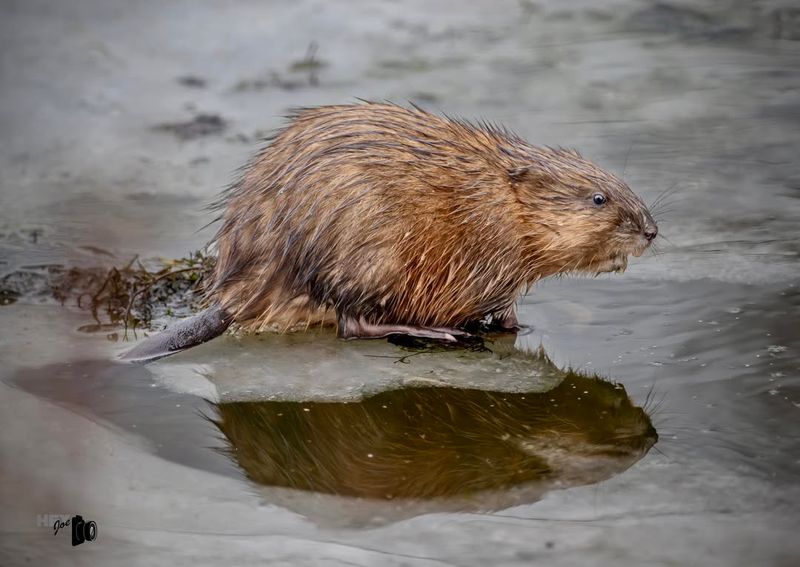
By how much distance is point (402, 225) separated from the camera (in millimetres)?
5090

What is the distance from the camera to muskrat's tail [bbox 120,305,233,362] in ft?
16.3

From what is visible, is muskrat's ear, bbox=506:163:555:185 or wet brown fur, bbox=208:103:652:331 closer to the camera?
wet brown fur, bbox=208:103:652:331

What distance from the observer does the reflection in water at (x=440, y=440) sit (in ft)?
13.0

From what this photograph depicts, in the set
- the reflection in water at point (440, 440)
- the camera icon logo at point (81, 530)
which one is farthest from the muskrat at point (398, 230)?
the camera icon logo at point (81, 530)

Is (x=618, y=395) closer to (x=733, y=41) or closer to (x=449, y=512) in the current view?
(x=449, y=512)

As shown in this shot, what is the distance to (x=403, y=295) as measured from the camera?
17.2ft

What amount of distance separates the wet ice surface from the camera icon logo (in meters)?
0.06

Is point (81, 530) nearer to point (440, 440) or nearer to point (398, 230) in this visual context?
point (440, 440)

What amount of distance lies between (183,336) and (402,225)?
979 millimetres

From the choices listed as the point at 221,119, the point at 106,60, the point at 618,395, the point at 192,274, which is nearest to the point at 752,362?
the point at 618,395

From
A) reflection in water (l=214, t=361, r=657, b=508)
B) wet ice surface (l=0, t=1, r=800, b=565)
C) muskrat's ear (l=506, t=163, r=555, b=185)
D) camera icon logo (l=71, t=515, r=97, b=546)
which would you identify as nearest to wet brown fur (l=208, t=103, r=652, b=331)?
muskrat's ear (l=506, t=163, r=555, b=185)

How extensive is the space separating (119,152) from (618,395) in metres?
3.80

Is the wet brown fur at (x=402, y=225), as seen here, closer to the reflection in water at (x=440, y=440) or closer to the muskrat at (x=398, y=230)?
the muskrat at (x=398, y=230)

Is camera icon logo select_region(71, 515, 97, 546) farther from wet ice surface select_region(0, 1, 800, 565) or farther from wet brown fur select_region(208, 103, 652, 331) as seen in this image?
wet brown fur select_region(208, 103, 652, 331)
